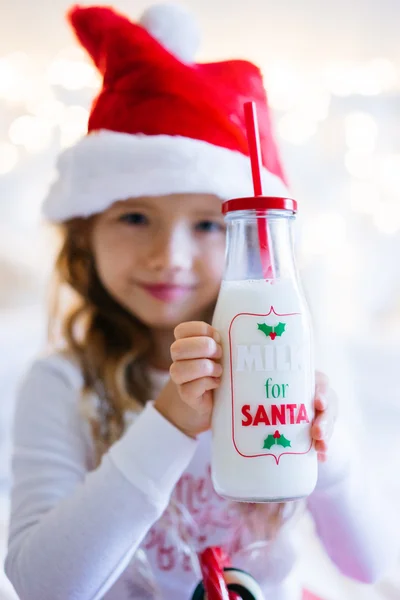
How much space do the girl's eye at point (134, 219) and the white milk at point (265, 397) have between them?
312 millimetres

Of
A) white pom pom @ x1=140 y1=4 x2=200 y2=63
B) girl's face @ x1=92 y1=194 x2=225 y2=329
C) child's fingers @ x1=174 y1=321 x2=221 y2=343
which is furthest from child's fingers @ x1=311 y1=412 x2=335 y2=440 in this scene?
white pom pom @ x1=140 y1=4 x2=200 y2=63

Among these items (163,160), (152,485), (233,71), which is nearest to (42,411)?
(152,485)

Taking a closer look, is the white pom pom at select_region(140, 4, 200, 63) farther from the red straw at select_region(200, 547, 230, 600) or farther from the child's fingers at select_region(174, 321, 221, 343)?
the red straw at select_region(200, 547, 230, 600)

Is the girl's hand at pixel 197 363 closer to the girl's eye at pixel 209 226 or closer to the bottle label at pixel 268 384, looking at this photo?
the bottle label at pixel 268 384

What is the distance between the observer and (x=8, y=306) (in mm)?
1438

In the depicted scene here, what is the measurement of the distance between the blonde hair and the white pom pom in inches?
9.5

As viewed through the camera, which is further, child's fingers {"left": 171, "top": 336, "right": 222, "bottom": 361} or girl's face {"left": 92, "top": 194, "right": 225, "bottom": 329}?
girl's face {"left": 92, "top": 194, "right": 225, "bottom": 329}

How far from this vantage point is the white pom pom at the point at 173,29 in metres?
0.84

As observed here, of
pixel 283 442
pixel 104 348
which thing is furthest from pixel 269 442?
pixel 104 348

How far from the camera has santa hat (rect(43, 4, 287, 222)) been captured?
776 mm

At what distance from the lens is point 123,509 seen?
2.18 ft

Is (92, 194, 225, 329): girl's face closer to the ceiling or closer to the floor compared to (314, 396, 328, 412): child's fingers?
closer to the ceiling

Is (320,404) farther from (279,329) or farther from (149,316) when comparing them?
(149,316)

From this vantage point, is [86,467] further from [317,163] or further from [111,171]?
[317,163]
